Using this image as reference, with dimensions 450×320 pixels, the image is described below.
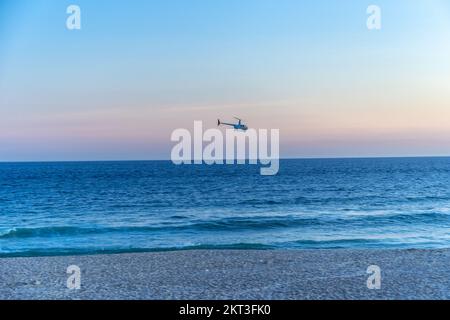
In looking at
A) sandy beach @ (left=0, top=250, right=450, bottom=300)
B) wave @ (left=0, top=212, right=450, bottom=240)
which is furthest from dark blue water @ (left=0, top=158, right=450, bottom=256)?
sandy beach @ (left=0, top=250, right=450, bottom=300)

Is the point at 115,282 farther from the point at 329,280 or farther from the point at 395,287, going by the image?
the point at 395,287

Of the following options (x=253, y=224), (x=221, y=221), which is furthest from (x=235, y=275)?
(x=221, y=221)

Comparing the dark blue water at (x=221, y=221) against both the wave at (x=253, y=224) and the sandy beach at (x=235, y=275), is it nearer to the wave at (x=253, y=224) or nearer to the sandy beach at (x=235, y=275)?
the wave at (x=253, y=224)

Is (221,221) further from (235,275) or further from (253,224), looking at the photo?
(235,275)

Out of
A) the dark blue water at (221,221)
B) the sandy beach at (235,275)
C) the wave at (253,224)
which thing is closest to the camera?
the sandy beach at (235,275)

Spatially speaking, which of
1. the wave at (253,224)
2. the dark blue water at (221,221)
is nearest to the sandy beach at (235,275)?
the dark blue water at (221,221)
